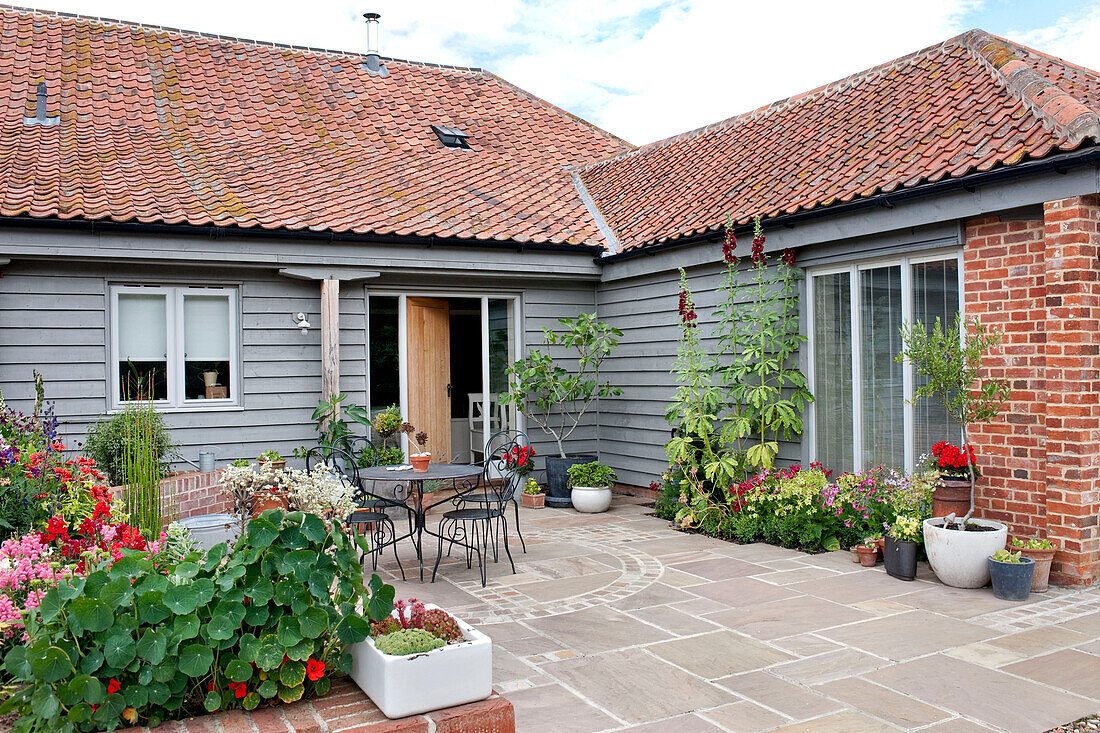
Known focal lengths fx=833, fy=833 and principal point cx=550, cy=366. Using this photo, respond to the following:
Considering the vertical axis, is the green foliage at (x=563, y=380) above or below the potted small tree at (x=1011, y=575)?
above

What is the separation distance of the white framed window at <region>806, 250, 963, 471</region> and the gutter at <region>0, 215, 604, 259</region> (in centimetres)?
328

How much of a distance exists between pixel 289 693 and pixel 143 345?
20.6 ft

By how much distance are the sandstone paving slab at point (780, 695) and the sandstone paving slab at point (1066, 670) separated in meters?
1.08

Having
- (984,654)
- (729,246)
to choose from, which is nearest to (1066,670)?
(984,654)

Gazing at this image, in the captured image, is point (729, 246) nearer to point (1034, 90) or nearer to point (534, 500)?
point (1034, 90)

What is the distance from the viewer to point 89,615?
8.79 ft

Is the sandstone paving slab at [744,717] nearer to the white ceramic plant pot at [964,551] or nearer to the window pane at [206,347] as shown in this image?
the white ceramic plant pot at [964,551]

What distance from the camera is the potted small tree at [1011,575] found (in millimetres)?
5152

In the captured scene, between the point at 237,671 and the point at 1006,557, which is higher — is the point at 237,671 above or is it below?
above

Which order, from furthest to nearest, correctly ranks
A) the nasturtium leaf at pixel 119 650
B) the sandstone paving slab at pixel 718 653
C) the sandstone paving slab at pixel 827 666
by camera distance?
the sandstone paving slab at pixel 718 653
the sandstone paving slab at pixel 827 666
the nasturtium leaf at pixel 119 650

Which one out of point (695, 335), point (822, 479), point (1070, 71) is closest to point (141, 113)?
point (695, 335)

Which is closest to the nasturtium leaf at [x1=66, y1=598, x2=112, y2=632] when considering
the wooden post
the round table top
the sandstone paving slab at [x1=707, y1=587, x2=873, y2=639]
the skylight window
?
the round table top

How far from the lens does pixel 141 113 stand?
32.7ft

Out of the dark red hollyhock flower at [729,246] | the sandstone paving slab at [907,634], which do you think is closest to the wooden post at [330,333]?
the dark red hollyhock flower at [729,246]
